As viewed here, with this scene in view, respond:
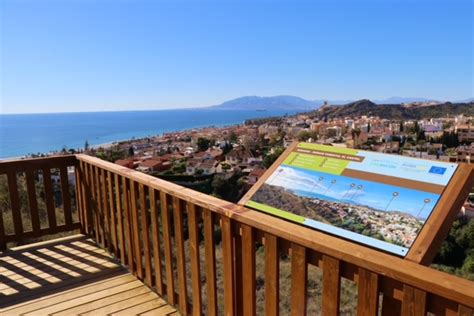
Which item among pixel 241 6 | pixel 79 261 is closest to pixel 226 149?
pixel 241 6

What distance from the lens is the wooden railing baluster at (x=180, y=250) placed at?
5.76 ft

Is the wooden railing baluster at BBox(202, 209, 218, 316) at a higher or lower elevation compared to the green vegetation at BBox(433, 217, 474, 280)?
higher

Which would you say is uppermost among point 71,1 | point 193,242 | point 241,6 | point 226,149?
point 241,6

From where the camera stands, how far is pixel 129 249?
248 cm

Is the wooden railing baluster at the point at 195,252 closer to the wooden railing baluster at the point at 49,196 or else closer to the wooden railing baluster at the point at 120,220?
the wooden railing baluster at the point at 120,220

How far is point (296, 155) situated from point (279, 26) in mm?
20038

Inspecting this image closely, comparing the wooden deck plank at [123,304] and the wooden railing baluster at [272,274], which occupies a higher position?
the wooden railing baluster at [272,274]

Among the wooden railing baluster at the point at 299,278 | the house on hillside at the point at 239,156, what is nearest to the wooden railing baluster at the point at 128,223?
the wooden railing baluster at the point at 299,278

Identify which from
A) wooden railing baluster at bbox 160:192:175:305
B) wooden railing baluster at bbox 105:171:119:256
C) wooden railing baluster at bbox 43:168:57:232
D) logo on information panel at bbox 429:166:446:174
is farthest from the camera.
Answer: wooden railing baluster at bbox 43:168:57:232

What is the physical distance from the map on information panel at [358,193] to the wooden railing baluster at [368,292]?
20 cm

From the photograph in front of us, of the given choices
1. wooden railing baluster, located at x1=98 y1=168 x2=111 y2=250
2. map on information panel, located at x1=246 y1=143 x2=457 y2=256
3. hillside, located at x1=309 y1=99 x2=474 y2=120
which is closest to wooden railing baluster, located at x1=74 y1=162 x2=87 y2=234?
wooden railing baluster, located at x1=98 y1=168 x2=111 y2=250

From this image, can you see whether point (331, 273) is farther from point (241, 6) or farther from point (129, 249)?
point (241, 6)

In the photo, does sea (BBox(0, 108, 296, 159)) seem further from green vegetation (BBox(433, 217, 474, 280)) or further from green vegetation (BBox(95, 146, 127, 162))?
green vegetation (BBox(433, 217, 474, 280))

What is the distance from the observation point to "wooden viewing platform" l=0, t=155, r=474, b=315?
2.96 feet
